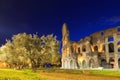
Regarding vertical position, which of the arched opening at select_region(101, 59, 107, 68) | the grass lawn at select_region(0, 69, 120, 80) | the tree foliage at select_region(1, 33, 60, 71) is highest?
the tree foliage at select_region(1, 33, 60, 71)

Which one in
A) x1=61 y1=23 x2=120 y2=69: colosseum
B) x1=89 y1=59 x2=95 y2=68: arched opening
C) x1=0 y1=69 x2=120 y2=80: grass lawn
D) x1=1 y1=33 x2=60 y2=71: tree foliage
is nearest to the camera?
x1=0 y1=69 x2=120 y2=80: grass lawn

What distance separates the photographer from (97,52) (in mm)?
80000

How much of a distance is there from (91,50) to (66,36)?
26.6m

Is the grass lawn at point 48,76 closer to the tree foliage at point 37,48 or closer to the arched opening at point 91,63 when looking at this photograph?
the tree foliage at point 37,48

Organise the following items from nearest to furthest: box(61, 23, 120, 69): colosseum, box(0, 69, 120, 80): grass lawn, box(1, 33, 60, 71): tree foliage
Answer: box(0, 69, 120, 80): grass lawn, box(1, 33, 60, 71): tree foliage, box(61, 23, 120, 69): colosseum

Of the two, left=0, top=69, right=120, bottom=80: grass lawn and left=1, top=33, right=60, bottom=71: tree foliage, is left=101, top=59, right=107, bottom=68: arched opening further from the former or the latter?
left=0, top=69, right=120, bottom=80: grass lawn

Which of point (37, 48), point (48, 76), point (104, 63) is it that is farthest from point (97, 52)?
point (48, 76)

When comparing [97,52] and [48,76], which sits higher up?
[97,52]

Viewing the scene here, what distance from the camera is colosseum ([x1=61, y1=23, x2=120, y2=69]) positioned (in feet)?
255

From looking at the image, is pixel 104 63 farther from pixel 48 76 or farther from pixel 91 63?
pixel 48 76

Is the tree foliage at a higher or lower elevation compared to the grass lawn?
higher

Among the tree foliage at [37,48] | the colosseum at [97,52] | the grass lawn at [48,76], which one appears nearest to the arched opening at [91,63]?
the colosseum at [97,52]

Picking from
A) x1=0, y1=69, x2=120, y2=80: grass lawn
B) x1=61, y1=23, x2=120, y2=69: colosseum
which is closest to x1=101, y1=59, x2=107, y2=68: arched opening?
x1=61, y1=23, x2=120, y2=69: colosseum

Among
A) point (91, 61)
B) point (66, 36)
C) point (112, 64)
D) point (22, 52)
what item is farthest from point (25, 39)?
point (66, 36)
